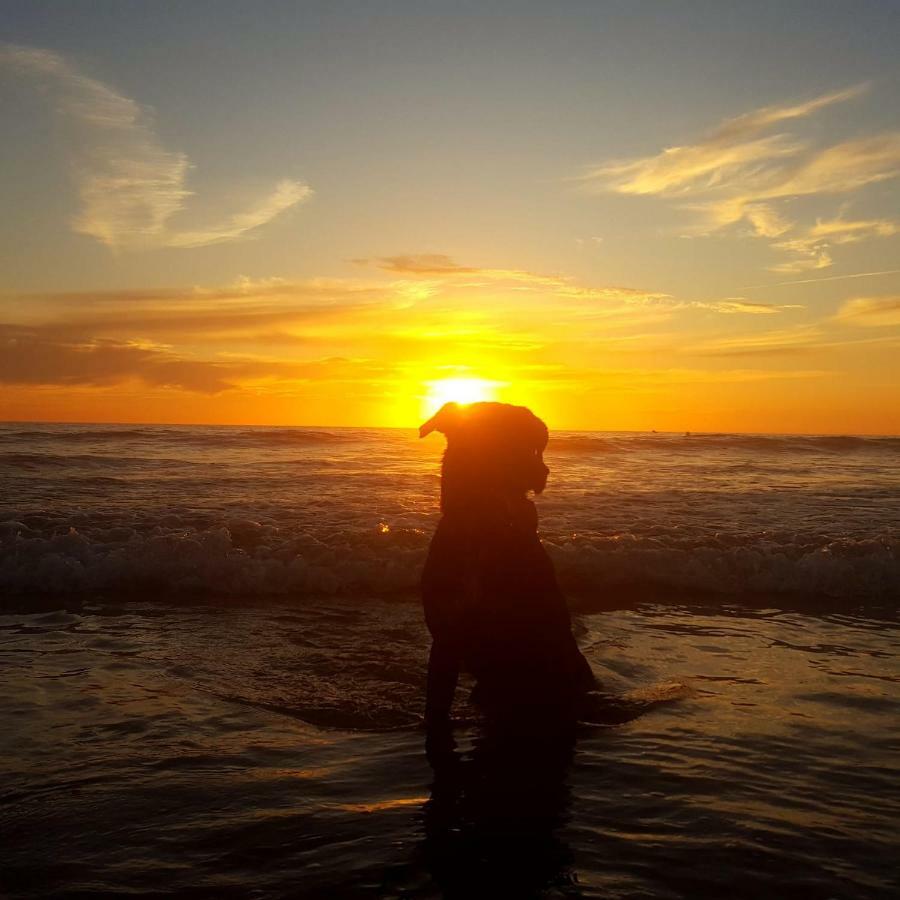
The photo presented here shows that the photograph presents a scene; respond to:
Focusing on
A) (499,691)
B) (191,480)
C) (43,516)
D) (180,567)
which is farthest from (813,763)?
(191,480)

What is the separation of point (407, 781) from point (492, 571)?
142 cm

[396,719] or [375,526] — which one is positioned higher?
[375,526]

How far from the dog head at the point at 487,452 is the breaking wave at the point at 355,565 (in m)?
5.89

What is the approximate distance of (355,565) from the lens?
38.8 feet

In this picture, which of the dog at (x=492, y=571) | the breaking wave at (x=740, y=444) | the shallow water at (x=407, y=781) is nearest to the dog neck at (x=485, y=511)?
the dog at (x=492, y=571)

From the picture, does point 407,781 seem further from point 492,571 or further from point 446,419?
point 446,419

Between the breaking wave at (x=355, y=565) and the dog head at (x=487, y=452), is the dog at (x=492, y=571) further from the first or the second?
the breaking wave at (x=355, y=565)

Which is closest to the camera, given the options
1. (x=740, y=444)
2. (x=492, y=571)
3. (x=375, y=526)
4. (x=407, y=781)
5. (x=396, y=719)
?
(x=407, y=781)

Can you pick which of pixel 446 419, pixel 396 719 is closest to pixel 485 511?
pixel 446 419

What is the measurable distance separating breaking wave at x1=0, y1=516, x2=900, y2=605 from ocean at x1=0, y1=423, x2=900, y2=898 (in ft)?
0.14

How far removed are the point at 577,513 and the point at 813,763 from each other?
1074 centimetres

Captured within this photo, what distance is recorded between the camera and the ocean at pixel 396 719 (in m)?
4.04

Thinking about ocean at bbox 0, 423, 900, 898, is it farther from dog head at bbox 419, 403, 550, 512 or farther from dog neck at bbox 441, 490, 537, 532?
dog head at bbox 419, 403, 550, 512

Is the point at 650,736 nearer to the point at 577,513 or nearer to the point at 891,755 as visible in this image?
the point at 891,755
